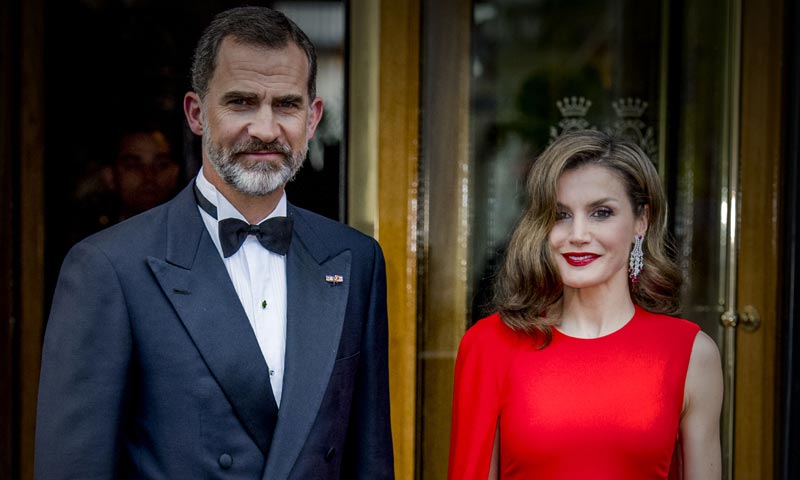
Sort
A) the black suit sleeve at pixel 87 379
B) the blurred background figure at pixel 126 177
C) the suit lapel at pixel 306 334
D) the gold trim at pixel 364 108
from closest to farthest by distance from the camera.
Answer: the black suit sleeve at pixel 87 379 < the suit lapel at pixel 306 334 < the blurred background figure at pixel 126 177 < the gold trim at pixel 364 108

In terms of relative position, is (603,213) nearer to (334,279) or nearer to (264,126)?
(334,279)

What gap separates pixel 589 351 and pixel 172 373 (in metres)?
1.00

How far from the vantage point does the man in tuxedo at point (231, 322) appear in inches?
69.7

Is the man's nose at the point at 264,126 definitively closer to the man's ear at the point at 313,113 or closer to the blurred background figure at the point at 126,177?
the man's ear at the point at 313,113

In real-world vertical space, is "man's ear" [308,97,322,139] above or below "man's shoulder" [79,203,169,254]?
above

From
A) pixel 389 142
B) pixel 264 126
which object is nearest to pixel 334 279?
pixel 264 126

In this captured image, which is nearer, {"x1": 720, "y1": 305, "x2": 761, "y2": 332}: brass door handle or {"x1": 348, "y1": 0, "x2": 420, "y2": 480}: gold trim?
{"x1": 348, "y1": 0, "x2": 420, "y2": 480}: gold trim

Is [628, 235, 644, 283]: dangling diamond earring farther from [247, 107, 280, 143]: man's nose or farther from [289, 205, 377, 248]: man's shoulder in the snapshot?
[247, 107, 280, 143]: man's nose

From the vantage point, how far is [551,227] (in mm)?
2092

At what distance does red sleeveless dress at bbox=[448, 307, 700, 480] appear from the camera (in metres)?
1.96

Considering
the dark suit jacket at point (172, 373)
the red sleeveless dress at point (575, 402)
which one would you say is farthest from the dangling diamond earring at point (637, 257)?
the dark suit jacket at point (172, 373)

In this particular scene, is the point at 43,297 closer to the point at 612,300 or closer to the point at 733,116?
the point at 612,300

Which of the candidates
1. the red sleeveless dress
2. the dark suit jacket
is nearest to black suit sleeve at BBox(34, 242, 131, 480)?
the dark suit jacket

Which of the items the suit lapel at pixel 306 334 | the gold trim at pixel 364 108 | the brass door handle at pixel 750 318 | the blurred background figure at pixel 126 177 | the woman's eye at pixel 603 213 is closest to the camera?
the suit lapel at pixel 306 334
